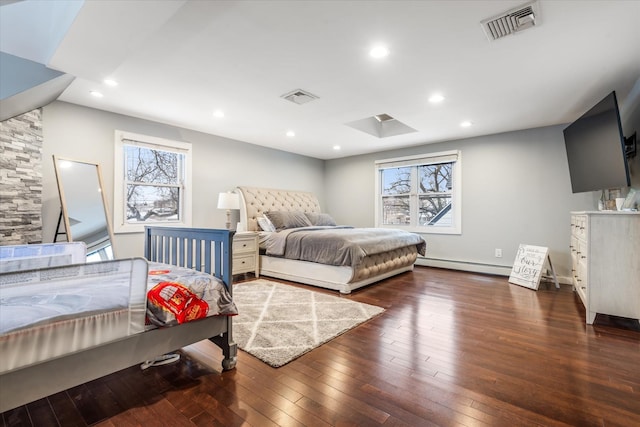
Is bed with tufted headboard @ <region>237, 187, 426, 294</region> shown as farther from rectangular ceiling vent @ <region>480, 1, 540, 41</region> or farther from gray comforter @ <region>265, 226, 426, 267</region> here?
rectangular ceiling vent @ <region>480, 1, 540, 41</region>

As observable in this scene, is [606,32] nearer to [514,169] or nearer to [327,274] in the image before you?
[514,169]

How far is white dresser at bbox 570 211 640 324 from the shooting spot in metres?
2.46

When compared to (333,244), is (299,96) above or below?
above

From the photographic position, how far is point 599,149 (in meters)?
2.89

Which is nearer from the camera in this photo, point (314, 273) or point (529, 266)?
point (314, 273)

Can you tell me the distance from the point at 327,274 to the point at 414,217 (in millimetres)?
2566

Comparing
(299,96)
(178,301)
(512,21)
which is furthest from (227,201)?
(512,21)

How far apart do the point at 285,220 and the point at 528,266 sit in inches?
140

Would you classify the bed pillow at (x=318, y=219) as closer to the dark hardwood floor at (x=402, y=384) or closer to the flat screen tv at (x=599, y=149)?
the dark hardwood floor at (x=402, y=384)

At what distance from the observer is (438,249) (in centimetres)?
522

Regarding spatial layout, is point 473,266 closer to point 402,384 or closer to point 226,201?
point 402,384

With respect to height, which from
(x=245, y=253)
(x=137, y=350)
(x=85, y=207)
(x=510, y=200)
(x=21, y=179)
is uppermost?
(x=21, y=179)

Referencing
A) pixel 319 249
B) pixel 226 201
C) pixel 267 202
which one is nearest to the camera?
pixel 319 249

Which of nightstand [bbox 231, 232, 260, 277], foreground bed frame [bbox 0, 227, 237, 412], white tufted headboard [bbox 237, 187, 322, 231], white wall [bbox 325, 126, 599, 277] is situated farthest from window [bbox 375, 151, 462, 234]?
foreground bed frame [bbox 0, 227, 237, 412]
